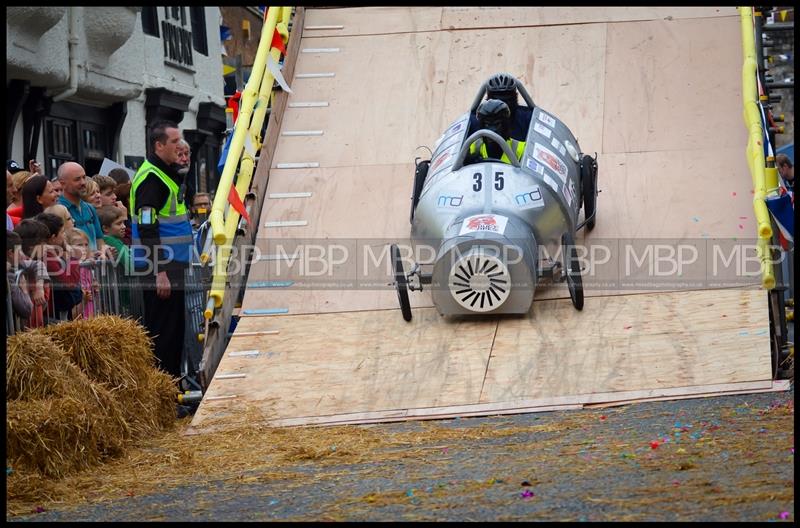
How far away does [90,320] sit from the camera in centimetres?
823

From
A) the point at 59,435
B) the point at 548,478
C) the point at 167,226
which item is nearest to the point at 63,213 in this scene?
the point at 167,226

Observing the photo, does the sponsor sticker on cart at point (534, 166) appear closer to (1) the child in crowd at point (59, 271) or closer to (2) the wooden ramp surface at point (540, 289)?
(2) the wooden ramp surface at point (540, 289)

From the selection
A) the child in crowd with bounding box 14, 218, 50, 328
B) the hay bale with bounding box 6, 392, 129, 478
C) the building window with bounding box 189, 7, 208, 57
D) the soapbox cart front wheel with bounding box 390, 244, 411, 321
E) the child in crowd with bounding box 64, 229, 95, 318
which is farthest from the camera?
the building window with bounding box 189, 7, 208, 57

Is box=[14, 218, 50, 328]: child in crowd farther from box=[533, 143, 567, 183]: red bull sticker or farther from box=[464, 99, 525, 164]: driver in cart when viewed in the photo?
box=[533, 143, 567, 183]: red bull sticker

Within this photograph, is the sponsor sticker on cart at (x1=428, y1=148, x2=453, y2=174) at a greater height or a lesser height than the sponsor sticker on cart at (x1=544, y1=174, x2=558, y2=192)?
greater

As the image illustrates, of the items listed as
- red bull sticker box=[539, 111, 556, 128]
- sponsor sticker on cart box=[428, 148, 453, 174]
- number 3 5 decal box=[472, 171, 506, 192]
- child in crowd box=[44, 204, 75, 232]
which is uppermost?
red bull sticker box=[539, 111, 556, 128]

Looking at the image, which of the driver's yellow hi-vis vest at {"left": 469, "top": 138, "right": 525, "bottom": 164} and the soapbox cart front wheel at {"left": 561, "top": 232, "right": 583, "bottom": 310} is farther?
the driver's yellow hi-vis vest at {"left": 469, "top": 138, "right": 525, "bottom": 164}

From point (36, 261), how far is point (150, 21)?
15621mm

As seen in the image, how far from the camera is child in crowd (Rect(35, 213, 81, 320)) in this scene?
28.5 ft

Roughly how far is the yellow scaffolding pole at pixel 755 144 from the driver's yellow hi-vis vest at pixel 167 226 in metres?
4.40

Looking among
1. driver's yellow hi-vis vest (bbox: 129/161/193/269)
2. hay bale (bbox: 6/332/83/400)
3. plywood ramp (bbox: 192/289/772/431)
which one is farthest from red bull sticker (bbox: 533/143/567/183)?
hay bale (bbox: 6/332/83/400)

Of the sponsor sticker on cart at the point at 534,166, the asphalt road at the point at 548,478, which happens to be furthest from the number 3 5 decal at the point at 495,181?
the asphalt road at the point at 548,478

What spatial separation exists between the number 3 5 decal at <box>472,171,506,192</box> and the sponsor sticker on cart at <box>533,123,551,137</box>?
80cm

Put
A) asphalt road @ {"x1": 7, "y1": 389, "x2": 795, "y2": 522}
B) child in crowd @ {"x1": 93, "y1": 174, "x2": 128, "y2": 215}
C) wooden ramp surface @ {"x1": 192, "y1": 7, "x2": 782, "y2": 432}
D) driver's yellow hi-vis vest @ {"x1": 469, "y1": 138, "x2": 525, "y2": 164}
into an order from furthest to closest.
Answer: child in crowd @ {"x1": 93, "y1": 174, "x2": 128, "y2": 215} < driver's yellow hi-vis vest @ {"x1": 469, "y1": 138, "x2": 525, "y2": 164} < wooden ramp surface @ {"x1": 192, "y1": 7, "x2": 782, "y2": 432} < asphalt road @ {"x1": 7, "y1": 389, "x2": 795, "y2": 522}
